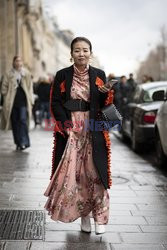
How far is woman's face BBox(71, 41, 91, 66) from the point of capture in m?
5.27

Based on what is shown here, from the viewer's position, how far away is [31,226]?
5.63 metres

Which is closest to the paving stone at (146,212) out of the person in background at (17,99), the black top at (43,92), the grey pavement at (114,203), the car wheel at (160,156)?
the grey pavement at (114,203)

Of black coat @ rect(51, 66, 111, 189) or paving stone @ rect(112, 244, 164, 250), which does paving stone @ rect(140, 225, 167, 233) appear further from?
black coat @ rect(51, 66, 111, 189)

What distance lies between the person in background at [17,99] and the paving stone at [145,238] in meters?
7.52

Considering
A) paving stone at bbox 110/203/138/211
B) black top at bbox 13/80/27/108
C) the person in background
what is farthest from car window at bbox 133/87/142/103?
paving stone at bbox 110/203/138/211

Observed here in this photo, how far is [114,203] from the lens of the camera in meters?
6.87

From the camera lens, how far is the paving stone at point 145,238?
16.8 feet

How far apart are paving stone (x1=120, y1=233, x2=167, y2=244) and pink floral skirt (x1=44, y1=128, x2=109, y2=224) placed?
24 centimetres

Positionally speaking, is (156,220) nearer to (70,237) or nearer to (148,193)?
(70,237)

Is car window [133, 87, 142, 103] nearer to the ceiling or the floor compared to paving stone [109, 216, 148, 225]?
nearer to the ceiling

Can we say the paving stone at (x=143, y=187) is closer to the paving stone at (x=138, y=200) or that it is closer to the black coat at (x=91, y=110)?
the paving stone at (x=138, y=200)

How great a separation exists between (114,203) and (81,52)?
2.24m

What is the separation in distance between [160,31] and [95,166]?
7841cm

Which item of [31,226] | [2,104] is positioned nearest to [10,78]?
[2,104]
